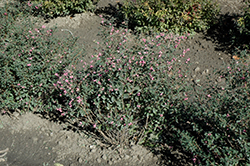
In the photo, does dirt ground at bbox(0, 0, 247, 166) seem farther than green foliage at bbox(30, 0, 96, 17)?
No

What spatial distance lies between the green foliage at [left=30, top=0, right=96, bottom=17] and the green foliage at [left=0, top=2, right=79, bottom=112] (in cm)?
231

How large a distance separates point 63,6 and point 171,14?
2518mm

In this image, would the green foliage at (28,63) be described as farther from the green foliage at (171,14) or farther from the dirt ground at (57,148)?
the green foliage at (171,14)

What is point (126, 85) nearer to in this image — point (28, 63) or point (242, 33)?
point (28, 63)

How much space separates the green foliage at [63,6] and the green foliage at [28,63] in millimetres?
2310

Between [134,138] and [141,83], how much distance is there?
934 mm

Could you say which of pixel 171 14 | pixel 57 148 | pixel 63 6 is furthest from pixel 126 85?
pixel 63 6

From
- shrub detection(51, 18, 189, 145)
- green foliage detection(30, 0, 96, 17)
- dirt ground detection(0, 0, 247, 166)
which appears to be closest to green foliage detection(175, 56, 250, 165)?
shrub detection(51, 18, 189, 145)

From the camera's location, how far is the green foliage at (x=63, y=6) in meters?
5.86

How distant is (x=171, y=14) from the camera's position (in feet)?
17.2

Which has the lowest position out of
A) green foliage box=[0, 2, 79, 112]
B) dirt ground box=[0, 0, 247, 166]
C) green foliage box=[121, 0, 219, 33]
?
dirt ground box=[0, 0, 247, 166]

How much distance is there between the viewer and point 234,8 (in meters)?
6.12

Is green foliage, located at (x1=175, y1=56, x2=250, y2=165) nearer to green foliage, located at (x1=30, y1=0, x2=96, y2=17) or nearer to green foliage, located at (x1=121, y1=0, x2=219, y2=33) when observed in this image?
green foliage, located at (x1=121, y1=0, x2=219, y2=33)

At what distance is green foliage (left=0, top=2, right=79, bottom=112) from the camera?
3.36 meters
